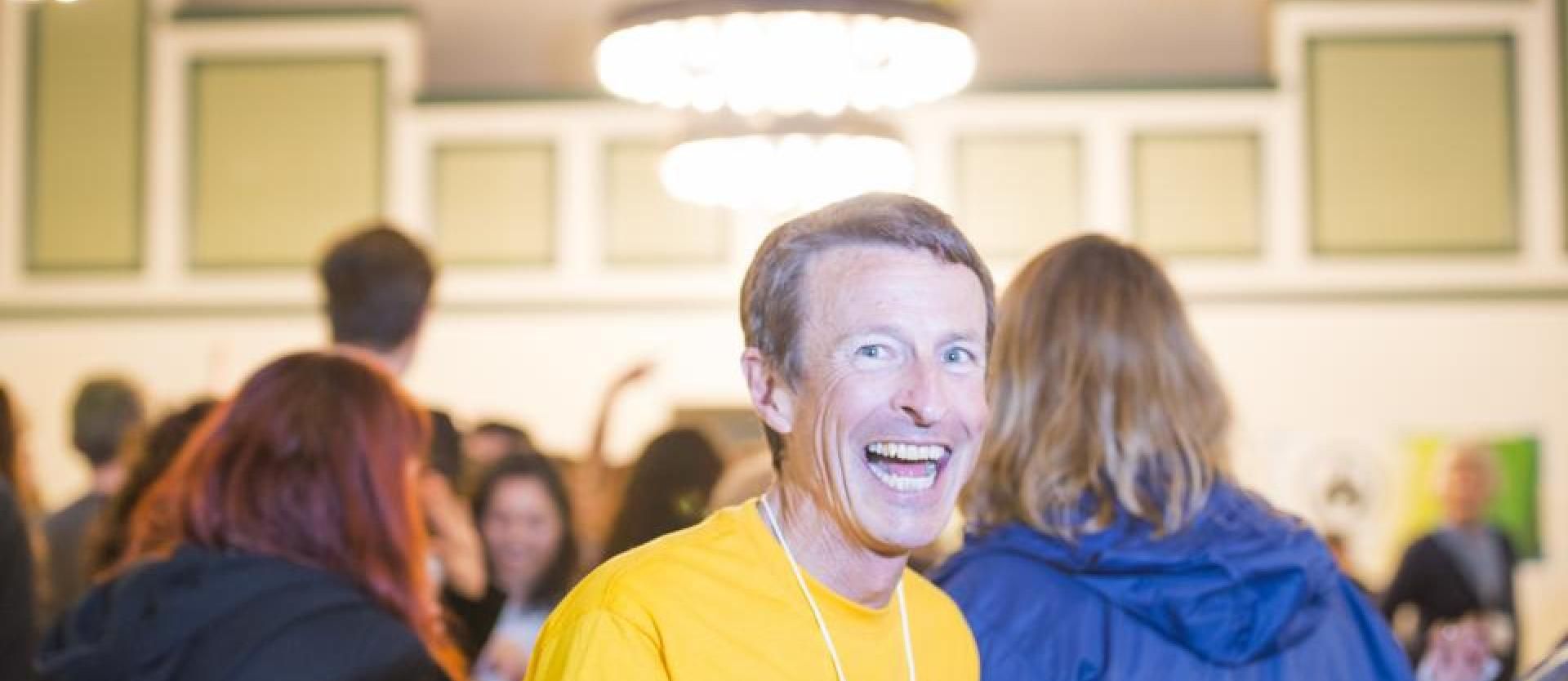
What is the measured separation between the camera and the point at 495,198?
40.7 feet

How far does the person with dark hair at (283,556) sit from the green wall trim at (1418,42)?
380 inches

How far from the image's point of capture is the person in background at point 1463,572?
280 inches

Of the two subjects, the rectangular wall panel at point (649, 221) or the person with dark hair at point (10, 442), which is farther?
the rectangular wall panel at point (649, 221)

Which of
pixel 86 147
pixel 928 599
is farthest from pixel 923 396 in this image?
pixel 86 147

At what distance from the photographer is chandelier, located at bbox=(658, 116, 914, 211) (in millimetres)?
7578

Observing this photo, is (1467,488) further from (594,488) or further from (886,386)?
(886,386)

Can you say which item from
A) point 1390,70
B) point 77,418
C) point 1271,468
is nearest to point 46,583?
point 77,418

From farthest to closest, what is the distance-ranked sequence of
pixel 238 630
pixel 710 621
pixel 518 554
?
pixel 518 554
pixel 238 630
pixel 710 621

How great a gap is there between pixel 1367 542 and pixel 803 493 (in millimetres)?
10259

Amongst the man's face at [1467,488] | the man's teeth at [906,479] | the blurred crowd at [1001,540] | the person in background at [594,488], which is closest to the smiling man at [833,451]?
the man's teeth at [906,479]

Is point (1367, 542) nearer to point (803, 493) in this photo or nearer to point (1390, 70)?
point (1390, 70)

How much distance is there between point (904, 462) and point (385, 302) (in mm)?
2557

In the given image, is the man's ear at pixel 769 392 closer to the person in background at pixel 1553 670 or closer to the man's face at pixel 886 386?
the man's face at pixel 886 386

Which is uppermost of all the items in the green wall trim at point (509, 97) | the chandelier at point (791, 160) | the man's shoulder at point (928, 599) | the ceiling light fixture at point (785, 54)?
the green wall trim at point (509, 97)
